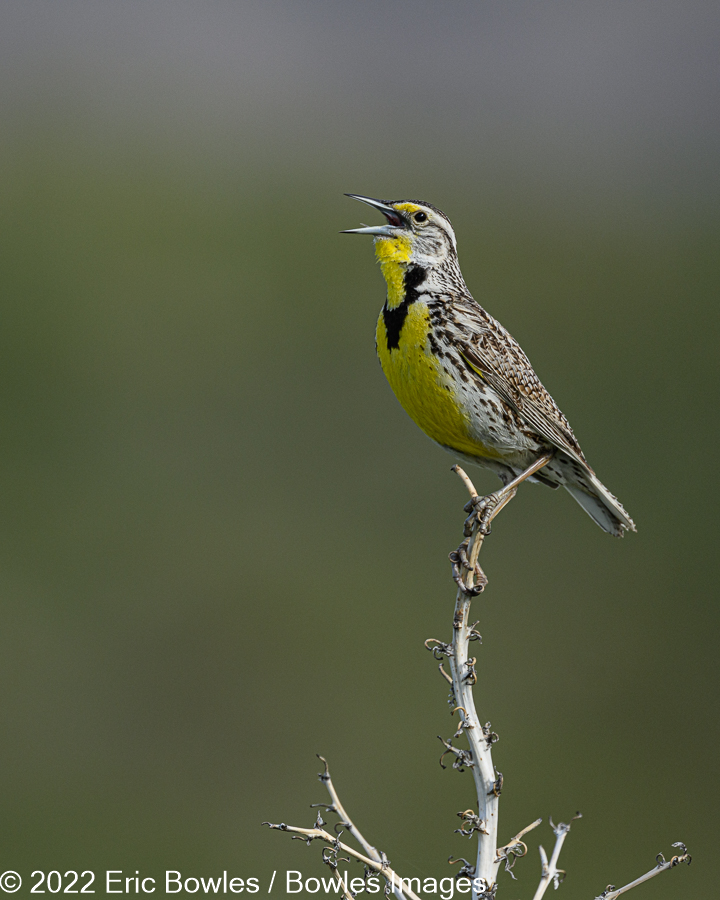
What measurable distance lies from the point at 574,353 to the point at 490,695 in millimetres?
3168

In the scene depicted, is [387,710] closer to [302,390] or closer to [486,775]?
[302,390]

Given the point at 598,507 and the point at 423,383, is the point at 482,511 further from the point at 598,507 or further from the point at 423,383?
the point at 598,507

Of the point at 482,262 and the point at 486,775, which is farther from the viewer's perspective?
the point at 482,262

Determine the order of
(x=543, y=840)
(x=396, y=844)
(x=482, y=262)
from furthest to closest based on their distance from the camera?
(x=482, y=262)
(x=543, y=840)
(x=396, y=844)

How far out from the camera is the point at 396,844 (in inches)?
199

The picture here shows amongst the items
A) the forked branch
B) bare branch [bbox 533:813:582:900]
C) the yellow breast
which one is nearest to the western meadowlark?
the yellow breast

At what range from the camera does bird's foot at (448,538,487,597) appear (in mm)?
1753

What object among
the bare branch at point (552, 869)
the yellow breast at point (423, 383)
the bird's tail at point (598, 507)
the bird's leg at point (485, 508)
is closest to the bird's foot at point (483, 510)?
the bird's leg at point (485, 508)

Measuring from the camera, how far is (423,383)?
2.15m

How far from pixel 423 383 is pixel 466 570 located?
1.61 feet

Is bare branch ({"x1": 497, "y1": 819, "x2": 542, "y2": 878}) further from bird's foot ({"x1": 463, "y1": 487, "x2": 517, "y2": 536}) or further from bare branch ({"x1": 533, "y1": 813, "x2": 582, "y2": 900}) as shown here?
bird's foot ({"x1": 463, "y1": 487, "x2": 517, "y2": 536})

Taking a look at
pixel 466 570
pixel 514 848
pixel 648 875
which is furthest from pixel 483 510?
pixel 648 875

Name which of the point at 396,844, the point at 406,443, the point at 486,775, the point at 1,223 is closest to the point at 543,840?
the point at 396,844

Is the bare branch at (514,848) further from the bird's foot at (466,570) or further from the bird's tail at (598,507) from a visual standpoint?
the bird's tail at (598,507)
